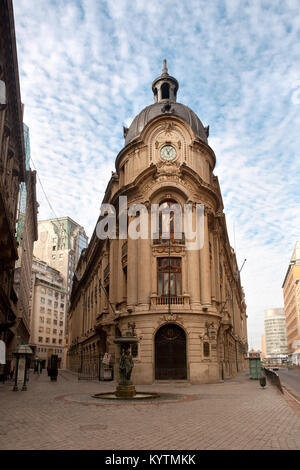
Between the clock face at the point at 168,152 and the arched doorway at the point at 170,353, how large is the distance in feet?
47.5

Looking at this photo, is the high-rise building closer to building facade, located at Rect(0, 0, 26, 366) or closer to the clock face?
building facade, located at Rect(0, 0, 26, 366)

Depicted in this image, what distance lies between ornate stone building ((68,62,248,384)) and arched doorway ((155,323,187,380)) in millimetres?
73

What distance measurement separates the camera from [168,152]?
36688 millimetres

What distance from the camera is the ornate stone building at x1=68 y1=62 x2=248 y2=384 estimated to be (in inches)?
1256

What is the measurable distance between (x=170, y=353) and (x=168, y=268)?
667 cm

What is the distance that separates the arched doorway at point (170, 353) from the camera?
31.6 meters

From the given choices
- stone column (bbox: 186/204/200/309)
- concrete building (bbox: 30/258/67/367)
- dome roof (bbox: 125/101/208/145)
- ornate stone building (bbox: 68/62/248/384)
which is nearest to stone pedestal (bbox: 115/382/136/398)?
ornate stone building (bbox: 68/62/248/384)

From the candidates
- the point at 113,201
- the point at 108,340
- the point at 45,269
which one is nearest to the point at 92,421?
the point at 108,340

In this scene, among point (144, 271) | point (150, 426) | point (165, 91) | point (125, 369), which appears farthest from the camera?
point (165, 91)

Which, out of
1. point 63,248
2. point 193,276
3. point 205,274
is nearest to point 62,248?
point 63,248

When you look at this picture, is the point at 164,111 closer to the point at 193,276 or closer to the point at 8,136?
the point at 8,136

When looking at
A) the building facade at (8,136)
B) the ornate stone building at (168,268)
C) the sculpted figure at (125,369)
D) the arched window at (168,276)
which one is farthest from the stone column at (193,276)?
the building facade at (8,136)
